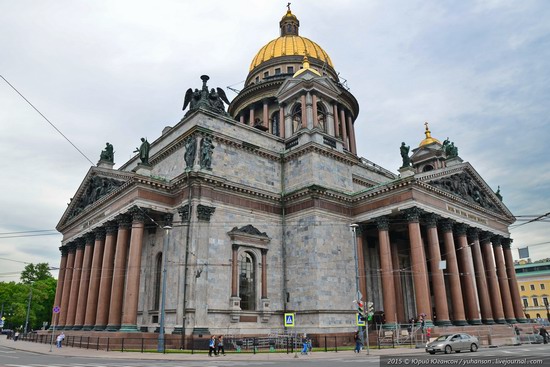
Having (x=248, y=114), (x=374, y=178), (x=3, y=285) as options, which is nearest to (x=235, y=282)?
(x=374, y=178)

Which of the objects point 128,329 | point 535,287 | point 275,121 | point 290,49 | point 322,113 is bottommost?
point 128,329

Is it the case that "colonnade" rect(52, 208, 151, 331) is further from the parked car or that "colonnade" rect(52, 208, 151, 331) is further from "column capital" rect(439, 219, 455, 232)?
"column capital" rect(439, 219, 455, 232)

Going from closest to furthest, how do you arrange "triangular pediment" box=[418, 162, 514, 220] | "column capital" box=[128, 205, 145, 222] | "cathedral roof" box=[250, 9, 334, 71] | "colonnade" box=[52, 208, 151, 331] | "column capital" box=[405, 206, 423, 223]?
"colonnade" box=[52, 208, 151, 331], "column capital" box=[128, 205, 145, 222], "column capital" box=[405, 206, 423, 223], "triangular pediment" box=[418, 162, 514, 220], "cathedral roof" box=[250, 9, 334, 71]

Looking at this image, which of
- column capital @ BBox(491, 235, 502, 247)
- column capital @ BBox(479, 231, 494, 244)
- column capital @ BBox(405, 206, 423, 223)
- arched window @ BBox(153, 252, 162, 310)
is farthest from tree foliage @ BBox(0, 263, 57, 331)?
column capital @ BBox(491, 235, 502, 247)

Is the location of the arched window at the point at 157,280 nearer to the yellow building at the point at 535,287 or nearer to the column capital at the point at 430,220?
the column capital at the point at 430,220

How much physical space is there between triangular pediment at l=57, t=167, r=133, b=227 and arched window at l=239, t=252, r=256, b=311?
1118 centimetres

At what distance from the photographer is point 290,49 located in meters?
58.1

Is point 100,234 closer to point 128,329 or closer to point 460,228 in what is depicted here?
point 128,329

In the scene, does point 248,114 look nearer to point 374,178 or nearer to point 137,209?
point 374,178

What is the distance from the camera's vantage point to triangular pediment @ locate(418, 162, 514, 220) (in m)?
37.2

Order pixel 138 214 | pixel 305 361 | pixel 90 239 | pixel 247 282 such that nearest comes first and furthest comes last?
pixel 305 361 < pixel 138 214 < pixel 247 282 < pixel 90 239

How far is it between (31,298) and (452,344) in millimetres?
72873

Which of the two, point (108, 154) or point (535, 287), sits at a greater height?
point (108, 154)

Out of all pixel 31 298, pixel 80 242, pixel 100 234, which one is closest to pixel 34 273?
pixel 31 298
